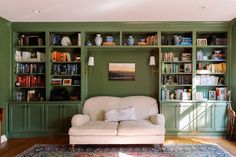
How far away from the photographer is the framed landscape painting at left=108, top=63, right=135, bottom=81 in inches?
235

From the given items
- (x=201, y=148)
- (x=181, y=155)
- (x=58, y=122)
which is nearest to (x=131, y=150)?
(x=181, y=155)

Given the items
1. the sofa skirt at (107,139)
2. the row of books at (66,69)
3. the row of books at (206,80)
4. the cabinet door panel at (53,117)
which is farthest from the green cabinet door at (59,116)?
the row of books at (206,80)

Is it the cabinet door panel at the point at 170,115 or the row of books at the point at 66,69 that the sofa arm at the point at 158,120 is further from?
the row of books at the point at 66,69

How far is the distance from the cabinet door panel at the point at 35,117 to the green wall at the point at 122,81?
1190mm

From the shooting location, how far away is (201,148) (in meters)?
4.59

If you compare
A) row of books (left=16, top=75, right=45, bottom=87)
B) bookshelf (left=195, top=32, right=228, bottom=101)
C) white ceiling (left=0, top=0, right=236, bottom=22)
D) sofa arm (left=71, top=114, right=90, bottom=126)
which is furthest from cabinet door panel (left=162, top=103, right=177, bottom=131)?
row of books (left=16, top=75, right=45, bottom=87)

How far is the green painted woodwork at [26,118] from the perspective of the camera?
5.51 meters

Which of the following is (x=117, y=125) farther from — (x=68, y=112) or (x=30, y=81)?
(x=30, y=81)

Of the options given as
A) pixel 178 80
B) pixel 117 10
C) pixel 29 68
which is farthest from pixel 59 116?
pixel 178 80

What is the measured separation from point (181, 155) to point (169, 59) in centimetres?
233

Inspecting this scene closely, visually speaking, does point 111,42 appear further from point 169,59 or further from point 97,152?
point 97,152

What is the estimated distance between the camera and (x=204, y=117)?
5531mm

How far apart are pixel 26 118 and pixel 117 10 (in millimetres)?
3049

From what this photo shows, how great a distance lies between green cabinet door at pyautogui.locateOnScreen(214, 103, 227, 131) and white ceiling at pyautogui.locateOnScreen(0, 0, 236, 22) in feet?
6.15
